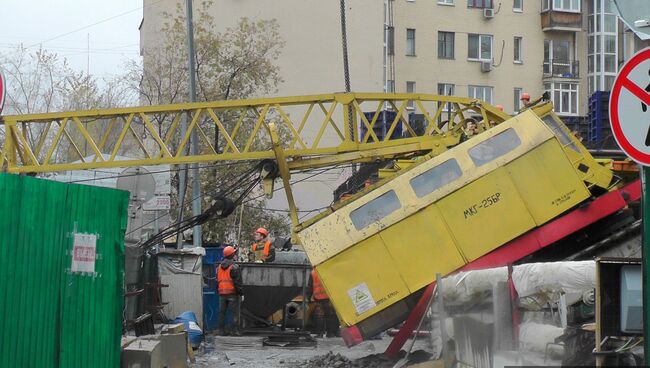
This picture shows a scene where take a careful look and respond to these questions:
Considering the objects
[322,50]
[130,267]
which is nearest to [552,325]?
[130,267]

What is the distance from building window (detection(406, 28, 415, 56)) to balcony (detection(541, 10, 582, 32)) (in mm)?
7701

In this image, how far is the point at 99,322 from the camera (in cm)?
1076

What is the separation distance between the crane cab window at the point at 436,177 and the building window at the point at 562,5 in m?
45.2

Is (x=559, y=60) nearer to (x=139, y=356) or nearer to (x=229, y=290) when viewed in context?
(x=229, y=290)

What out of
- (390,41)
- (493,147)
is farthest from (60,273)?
(390,41)

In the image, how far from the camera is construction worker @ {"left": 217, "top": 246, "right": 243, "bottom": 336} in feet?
68.0

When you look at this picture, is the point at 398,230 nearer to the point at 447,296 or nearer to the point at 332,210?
the point at 332,210

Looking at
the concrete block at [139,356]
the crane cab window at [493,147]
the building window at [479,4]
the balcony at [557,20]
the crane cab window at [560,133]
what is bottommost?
the concrete block at [139,356]

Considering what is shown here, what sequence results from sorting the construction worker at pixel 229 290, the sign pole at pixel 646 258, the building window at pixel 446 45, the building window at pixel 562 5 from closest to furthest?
the sign pole at pixel 646 258, the construction worker at pixel 229 290, the building window at pixel 446 45, the building window at pixel 562 5

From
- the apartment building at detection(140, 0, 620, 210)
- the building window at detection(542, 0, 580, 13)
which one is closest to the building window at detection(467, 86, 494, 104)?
the apartment building at detection(140, 0, 620, 210)

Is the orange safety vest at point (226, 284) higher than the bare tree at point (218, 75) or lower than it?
lower

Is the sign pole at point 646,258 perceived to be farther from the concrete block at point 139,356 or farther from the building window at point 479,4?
the building window at point 479,4

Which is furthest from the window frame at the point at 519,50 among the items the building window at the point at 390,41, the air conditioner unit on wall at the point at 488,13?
the building window at the point at 390,41

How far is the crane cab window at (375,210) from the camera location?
604 inches
